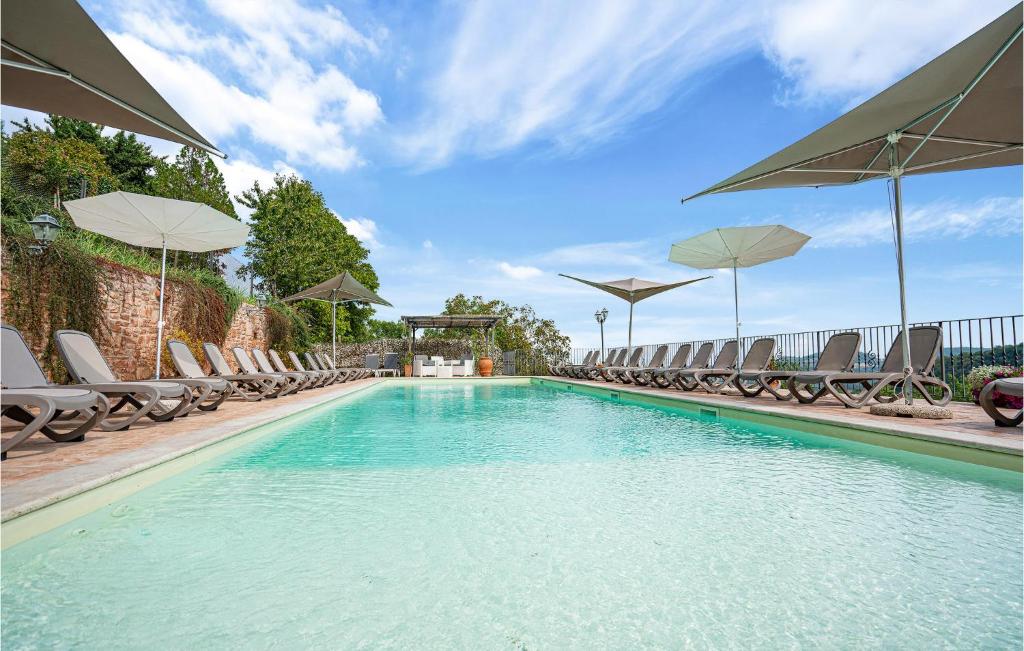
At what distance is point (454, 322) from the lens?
21.7m

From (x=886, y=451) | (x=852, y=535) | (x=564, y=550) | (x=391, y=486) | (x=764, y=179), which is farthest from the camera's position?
(x=764, y=179)

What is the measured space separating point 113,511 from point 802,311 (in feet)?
43.2

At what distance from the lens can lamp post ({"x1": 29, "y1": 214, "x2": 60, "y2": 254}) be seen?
24.8 feet

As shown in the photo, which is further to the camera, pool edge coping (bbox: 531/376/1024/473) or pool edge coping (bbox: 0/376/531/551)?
pool edge coping (bbox: 531/376/1024/473)

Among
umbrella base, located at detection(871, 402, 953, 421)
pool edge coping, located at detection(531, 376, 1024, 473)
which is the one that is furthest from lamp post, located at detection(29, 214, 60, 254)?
umbrella base, located at detection(871, 402, 953, 421)

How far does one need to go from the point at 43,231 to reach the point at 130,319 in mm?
2354

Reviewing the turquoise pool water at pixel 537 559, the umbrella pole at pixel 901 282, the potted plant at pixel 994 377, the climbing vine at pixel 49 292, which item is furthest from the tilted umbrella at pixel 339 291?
the potted plant at pixel 994 377

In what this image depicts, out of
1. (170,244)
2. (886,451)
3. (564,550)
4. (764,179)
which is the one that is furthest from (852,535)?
(170,244)

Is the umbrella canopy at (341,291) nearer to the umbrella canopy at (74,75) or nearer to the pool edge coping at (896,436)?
the umbrella canopy at (74,75)

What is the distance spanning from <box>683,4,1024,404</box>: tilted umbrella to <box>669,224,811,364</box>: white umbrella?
3145 millimetres

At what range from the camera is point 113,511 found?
2.88m

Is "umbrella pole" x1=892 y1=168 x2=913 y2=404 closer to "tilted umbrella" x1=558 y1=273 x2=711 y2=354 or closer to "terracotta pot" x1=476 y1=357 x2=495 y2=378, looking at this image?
"tilted umbrella" x1=558 y1=273 x2=711 y2=354

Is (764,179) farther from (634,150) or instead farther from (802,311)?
(634,150)

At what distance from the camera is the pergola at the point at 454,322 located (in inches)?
803
